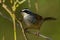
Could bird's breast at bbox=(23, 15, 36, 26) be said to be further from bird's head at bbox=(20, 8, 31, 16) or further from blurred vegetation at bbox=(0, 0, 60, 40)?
blurred vegetation at bbox=(0, 0, 60, 40)

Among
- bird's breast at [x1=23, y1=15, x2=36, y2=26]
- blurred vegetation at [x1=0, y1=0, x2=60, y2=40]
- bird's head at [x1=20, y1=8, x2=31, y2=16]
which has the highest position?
bird's head at [x1=20, y1=8, x2=31, y2=16]

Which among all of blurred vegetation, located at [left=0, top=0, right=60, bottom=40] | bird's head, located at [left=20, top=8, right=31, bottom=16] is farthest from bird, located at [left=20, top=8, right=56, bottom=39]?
blurred vegetation, located at [left=0, top=0, right=60, bottom=40]

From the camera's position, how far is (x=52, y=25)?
3.14 metres

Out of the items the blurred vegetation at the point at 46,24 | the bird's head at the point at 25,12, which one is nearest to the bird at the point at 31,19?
the bird's head at the point at 25,12

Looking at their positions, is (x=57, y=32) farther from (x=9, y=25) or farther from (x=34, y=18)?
(x=34, y=18)

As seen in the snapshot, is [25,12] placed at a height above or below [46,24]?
above

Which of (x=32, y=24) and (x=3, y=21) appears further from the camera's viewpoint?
(x=3, y=21)

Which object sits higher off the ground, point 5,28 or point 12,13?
point 12,13

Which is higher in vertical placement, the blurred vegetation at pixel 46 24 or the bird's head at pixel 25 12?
the bird's head at pixel 25 12

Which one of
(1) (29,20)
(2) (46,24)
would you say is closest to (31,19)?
(1) (29,20)

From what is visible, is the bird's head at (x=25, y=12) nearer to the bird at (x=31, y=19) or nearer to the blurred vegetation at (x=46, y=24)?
the bird at (x=31, y=19)

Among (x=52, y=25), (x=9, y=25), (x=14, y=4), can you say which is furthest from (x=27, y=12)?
(x=52, y=25)

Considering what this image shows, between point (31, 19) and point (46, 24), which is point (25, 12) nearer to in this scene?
point (31, 19)

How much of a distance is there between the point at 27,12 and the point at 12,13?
0.53 m
